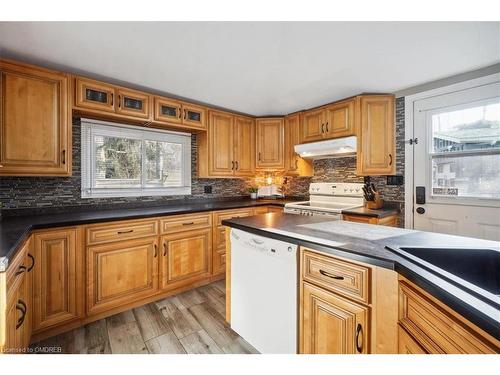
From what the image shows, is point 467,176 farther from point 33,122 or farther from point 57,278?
point 33,122

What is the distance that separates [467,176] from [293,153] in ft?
6.37

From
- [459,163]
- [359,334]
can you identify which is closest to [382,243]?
[359,334]

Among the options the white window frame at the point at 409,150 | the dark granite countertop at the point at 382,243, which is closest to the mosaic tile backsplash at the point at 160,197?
the white window frame at the point at 409,150

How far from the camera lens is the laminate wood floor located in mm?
1653

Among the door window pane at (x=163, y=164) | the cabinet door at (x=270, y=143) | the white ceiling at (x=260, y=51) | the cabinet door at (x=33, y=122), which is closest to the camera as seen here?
the white ceiling at (x=260, y=51)

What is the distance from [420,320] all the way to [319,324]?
20.6 inches

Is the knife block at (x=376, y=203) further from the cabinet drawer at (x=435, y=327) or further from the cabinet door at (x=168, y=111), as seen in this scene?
the cabinet door at (x=168, y=111)

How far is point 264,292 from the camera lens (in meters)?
1.51

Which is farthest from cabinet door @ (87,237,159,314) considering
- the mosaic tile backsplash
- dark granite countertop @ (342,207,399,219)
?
dark granite countertop @ (342,207,399,219)

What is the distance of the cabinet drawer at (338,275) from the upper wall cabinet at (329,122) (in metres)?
2.04

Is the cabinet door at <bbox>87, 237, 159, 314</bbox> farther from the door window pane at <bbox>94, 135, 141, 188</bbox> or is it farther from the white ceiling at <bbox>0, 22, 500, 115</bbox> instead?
the white ceiling at <bbox>0, 22, 500, 115</bbox>

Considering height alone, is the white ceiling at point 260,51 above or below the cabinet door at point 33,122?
above

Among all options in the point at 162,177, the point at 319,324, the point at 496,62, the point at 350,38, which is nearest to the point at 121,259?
the point at 162,177

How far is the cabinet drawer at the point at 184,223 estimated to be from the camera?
238cm
